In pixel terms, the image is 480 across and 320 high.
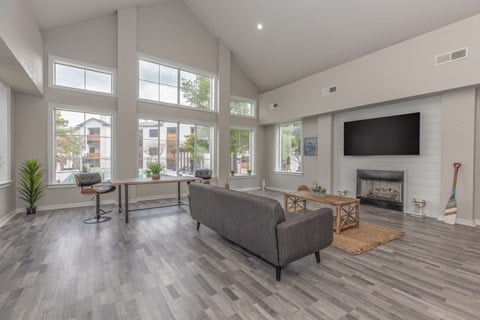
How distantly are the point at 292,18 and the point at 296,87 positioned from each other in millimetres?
2025

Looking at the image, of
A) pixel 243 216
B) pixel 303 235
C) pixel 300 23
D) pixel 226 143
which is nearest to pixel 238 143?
pixel 226 143

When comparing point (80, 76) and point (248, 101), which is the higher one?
point (248, 101)

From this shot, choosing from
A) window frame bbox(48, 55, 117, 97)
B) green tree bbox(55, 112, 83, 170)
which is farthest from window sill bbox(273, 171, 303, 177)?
green tree bbox(55, 112, 83, 170)

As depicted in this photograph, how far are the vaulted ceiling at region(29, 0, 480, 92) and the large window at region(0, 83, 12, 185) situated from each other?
1.66 meters

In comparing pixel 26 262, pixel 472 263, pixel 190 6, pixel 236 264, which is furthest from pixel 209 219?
pixel 190 6

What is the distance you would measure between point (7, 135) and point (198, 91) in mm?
4570

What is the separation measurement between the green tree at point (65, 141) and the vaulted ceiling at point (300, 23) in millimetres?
2037

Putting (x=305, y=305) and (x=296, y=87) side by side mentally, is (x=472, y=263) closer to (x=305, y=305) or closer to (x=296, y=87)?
(x=305, y=305)

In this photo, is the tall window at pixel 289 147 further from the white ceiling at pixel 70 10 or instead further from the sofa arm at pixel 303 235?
the white ceiling at pixel 70 10

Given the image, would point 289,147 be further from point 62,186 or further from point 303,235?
point 62,186

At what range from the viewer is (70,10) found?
468cm

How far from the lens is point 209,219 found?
10.8 ft

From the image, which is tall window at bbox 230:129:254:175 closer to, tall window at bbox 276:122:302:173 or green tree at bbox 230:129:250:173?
green tree at bbox 230:129:250:173

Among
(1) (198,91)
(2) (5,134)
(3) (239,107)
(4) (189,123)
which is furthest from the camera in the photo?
(3) (239,107)
